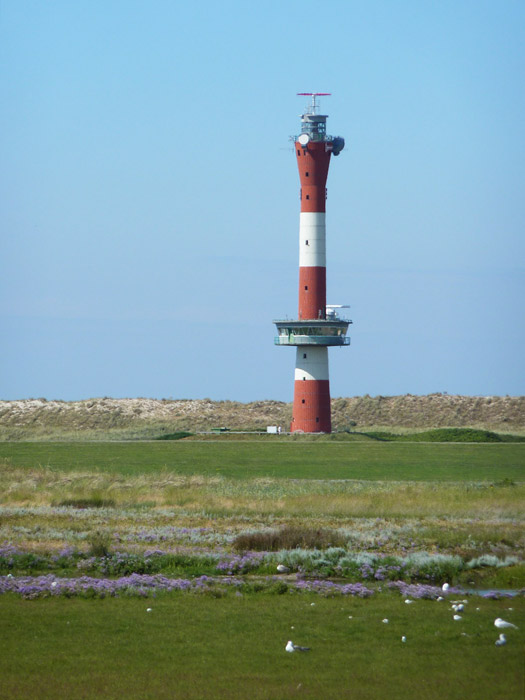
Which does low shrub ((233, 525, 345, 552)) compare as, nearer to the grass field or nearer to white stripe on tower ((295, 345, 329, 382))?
the grass field

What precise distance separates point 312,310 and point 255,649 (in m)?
67.5

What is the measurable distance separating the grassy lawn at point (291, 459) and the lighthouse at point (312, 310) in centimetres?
429

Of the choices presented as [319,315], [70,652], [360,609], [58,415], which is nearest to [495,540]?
[360,609]

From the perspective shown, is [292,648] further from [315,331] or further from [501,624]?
[315,331]

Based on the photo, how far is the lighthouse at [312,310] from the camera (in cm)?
8231

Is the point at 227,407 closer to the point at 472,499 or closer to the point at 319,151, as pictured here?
the point at 319,151

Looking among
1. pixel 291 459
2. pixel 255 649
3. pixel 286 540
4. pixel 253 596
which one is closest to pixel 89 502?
pixel 286 540

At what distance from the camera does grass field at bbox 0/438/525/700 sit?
14.2 meters

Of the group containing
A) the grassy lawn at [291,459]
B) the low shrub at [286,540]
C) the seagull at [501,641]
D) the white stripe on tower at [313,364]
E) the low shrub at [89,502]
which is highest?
the white stripe on tower at [313,364]

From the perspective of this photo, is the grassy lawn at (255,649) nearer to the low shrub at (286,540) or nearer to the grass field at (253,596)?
the grass field at (253,596)

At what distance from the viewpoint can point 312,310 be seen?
82.7m

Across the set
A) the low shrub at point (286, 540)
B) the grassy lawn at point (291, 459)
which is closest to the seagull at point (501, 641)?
the low shrub at point (286, 540)

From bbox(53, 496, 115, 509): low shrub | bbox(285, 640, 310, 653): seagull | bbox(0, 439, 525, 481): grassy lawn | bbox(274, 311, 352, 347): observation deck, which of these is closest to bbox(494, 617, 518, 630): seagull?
bbox(285, 640, 310, 653): seagull

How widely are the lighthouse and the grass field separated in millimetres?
39281
